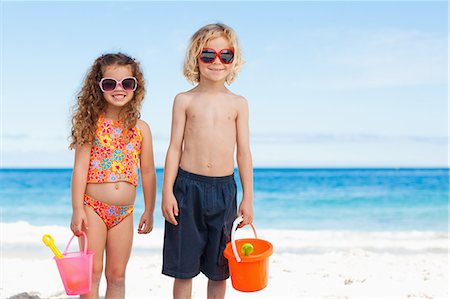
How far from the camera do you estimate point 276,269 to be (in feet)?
21.5

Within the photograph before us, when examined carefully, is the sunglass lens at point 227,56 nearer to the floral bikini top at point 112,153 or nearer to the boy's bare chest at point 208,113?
the boy's bare chest at point 208,113

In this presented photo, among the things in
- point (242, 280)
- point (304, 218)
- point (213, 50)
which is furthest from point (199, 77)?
point (304, 218)

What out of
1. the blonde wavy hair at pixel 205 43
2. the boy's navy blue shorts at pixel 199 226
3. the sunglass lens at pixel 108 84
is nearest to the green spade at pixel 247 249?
the boy's navy blue shorts at pixel 199 226

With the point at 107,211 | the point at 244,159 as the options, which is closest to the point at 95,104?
the point at 107,211

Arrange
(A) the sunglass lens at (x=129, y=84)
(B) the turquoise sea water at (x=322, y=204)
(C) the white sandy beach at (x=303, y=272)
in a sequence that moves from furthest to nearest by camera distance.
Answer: (B) the turquoise sea water at (x=322, y=204)
(C) the white sandy beach at (x=303, y=272)
(A) the sunglass lens at (x=129, y=84)

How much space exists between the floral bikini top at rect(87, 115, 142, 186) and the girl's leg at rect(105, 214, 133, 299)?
31 cm

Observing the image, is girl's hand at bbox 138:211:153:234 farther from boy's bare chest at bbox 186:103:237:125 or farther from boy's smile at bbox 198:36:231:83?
boy's smile at bbox 198:36:231:83

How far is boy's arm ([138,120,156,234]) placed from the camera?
12.9 feet

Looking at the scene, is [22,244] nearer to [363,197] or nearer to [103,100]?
[103,100]

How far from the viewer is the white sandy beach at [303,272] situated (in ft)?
18.4

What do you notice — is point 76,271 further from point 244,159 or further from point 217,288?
point 244,159

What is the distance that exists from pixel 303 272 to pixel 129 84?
11.3ft

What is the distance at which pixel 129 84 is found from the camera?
3.91 metres

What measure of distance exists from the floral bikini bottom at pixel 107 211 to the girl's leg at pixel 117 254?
0.12ft
